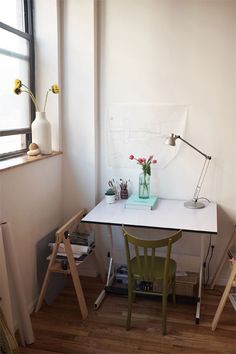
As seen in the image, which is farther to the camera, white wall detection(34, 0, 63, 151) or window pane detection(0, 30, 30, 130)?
white wall detection(34, 0, 63, 151)

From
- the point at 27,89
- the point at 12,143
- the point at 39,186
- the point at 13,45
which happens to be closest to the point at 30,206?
the point at 39,186

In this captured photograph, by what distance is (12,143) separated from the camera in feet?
9.30

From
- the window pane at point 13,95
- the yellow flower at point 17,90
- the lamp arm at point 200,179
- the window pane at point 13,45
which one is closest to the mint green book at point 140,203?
the lamp arm at point 200,179

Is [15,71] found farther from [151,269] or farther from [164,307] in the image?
[164,307]

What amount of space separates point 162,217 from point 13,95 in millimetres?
1472

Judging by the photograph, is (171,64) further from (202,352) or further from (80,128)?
(202,352)

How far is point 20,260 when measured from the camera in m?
2.59

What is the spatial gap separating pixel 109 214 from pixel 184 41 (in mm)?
1509

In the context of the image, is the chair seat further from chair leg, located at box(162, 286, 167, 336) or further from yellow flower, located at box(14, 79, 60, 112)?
yellow flower, located at box(14, 79, 60, 112)

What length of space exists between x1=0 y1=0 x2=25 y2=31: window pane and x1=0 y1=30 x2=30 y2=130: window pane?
0.39 feet

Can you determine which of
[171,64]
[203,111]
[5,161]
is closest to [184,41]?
[171,64]

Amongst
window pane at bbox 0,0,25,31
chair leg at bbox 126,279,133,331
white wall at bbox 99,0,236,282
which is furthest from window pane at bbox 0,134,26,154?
chair leg at bbox 126,279,133,331

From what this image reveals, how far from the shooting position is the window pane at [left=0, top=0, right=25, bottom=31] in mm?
2664

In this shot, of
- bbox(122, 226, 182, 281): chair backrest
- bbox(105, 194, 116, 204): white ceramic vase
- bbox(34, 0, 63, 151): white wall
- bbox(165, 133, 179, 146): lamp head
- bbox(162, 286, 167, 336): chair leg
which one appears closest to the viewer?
bbox(122, 226, 182, 281): chair backrest
